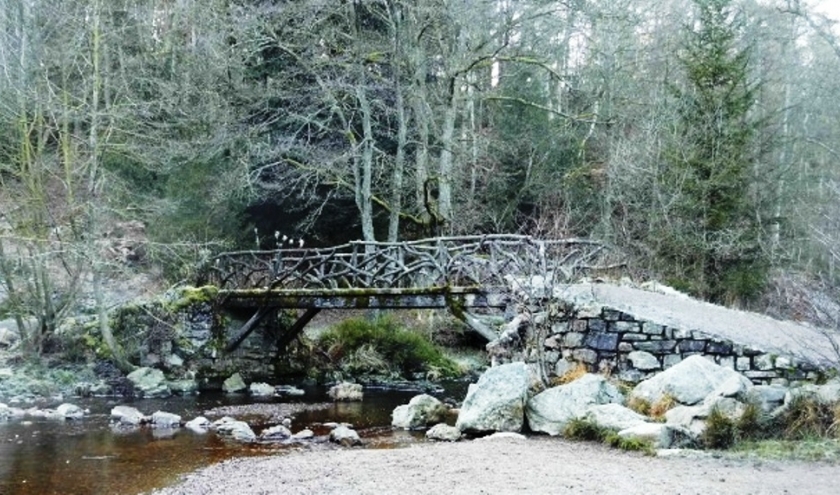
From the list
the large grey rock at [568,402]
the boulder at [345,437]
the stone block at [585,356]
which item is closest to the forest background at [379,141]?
the stone block at [585,356]

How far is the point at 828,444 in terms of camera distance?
24.4 feet

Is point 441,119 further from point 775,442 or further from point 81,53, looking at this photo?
point 775,442

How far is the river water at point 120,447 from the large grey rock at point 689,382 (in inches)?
121

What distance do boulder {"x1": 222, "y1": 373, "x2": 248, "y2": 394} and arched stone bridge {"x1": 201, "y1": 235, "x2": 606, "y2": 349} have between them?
→ 3.97 feet

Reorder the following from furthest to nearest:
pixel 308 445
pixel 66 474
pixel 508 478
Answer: pixel 308 445 → pixel 66 474 → pixel 508 478

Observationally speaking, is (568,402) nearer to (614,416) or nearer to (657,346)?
(614,416)

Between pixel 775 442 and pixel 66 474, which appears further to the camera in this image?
pixel 66 474

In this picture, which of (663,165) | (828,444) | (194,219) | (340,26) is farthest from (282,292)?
(828,444)

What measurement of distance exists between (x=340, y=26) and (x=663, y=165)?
8.98 metres

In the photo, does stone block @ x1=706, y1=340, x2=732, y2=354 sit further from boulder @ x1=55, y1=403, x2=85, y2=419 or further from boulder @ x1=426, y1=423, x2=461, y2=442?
boulder @ x1=55, y1=403, x2=85, y2=419

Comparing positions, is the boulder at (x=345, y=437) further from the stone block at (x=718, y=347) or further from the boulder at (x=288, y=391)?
the boulder at (x=288, y=391)

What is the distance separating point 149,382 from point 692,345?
10.5 metres

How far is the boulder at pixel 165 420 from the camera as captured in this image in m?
12.3

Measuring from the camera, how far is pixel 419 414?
39.7 feet
